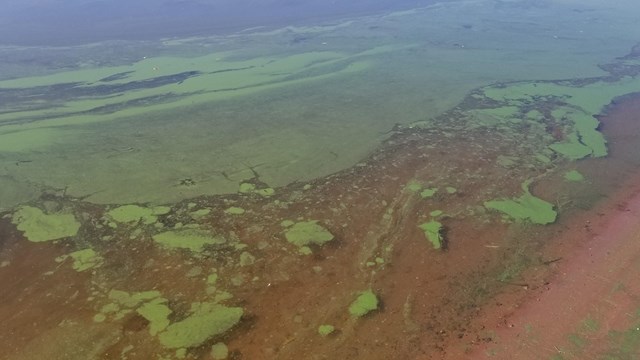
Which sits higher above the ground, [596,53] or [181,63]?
[181,63]

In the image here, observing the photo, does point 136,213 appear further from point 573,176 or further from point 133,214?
point 573,176

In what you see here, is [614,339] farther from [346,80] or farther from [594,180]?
[346,80]

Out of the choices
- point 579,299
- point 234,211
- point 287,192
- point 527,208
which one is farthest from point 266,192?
point 579,299

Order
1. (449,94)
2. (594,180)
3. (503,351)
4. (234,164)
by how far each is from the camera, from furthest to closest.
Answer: (449,94)
(234,164)
(594,180)
(503,351)

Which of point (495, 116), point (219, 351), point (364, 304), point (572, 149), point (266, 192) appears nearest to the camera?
point (219, 351)

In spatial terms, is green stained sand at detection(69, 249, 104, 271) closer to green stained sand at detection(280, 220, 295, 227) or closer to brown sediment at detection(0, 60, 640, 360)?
brown sediment at detection(0, 60, 640, 360)

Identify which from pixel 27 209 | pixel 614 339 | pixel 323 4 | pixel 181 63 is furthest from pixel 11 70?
pixel 614 339

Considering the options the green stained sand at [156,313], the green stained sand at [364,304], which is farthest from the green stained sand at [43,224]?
the green stained sand at [364,304]

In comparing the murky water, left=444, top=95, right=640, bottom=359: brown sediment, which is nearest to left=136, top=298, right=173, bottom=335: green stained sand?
the murky water
